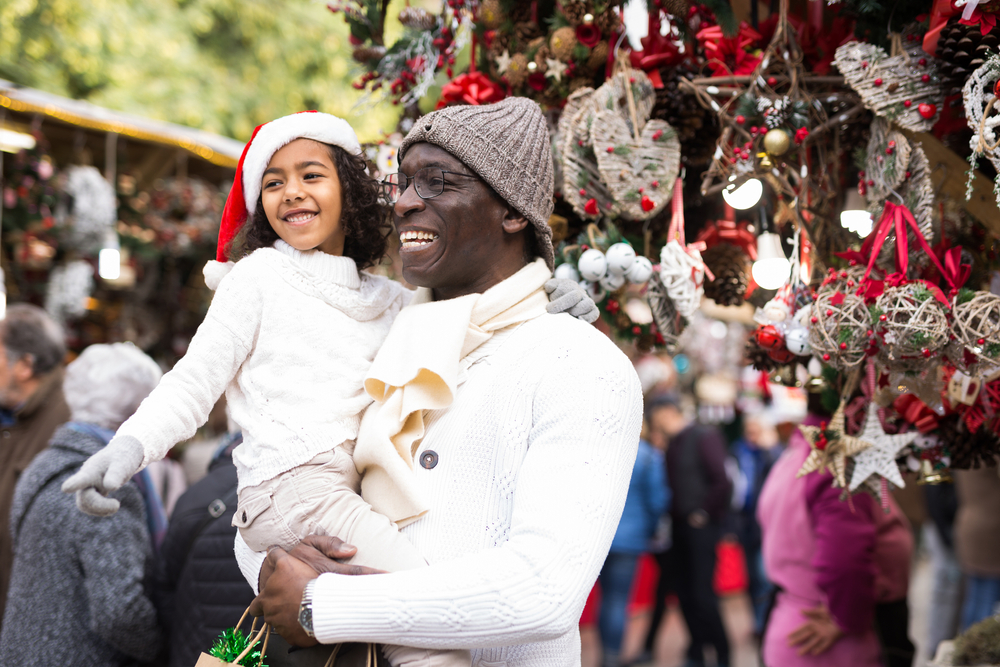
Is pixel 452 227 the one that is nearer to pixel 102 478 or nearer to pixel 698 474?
pixel 102 478

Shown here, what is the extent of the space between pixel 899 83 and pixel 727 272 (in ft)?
2.77

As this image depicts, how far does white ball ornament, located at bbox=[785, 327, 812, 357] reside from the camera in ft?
7.15

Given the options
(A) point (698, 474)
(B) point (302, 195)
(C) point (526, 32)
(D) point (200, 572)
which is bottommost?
(A) point (698, 474)

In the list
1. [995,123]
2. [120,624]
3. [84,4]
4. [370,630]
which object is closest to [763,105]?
[995,123]

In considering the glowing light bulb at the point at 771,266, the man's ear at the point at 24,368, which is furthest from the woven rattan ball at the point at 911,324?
the man's ear at the point at 24,368

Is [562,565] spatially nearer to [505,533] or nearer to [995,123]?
[505,533]

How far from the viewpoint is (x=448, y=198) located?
5.46ft

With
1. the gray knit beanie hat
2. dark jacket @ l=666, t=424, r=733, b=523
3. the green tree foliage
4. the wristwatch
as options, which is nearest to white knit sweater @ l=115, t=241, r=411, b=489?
the wristwatch

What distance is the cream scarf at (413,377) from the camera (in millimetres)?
1542

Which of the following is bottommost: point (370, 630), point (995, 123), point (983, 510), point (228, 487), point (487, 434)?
point (983, 510)

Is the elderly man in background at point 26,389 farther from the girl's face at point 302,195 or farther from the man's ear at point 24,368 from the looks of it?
the girl's face at point 302,195

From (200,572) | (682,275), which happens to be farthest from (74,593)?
(682,275)

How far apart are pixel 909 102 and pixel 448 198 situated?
120 centimetres

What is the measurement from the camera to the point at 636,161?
7.43 feet
